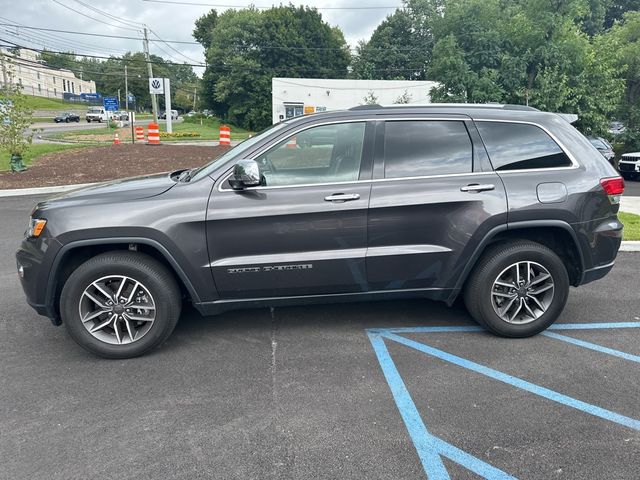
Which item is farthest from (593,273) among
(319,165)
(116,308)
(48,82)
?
(48,82)

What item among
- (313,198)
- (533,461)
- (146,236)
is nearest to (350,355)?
(313,198)

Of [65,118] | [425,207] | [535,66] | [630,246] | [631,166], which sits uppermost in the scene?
[535,66]

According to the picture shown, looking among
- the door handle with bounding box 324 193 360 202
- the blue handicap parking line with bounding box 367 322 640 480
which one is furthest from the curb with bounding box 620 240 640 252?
the door handle with bounding box 324 193 360 202

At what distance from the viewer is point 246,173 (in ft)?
11.5

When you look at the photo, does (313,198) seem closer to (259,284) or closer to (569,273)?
(259,284)

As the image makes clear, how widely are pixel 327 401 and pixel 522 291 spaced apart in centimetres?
193

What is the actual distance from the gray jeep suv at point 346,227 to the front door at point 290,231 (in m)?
0.01

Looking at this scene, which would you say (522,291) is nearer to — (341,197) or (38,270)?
(341,197)

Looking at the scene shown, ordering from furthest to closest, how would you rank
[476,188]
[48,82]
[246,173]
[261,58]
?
[48,82]
[261,58]
[476,188]
[246,173]

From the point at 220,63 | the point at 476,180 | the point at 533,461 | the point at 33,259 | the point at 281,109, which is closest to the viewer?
the point at 533,461

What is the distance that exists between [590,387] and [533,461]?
1.03 metres

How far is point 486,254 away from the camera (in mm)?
4000

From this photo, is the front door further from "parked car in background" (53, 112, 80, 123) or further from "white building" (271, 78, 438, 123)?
"parked car in background" (53, 112, 80, 123)

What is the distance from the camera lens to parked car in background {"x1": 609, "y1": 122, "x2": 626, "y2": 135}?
24525mm
